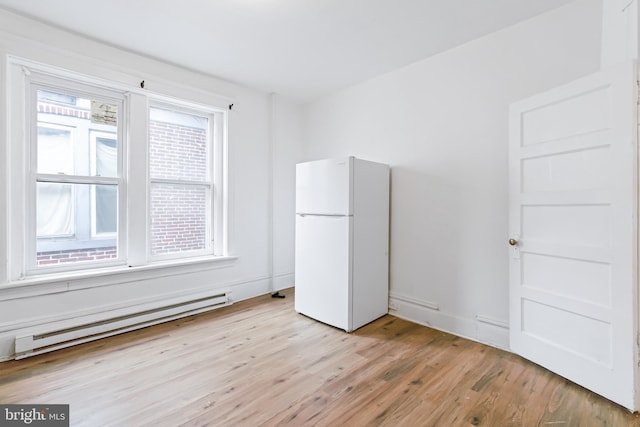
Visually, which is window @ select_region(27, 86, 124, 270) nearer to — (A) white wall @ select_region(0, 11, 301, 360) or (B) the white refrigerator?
(A) white wall @ select_region(0, 11, 301, 360)

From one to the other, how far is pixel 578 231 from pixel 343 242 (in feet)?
5.55

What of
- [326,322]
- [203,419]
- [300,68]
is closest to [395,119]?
[300,68]

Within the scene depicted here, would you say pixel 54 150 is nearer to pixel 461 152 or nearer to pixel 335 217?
pixel 335 217

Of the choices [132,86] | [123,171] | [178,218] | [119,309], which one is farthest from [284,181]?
[119,309]

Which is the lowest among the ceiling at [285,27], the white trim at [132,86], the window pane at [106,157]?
the window pane at [106,157]

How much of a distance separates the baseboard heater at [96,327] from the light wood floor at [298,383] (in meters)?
0.08

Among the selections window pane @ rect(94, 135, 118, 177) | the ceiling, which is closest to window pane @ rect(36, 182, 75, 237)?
window pane @ rect(94, 135, 118, 177)

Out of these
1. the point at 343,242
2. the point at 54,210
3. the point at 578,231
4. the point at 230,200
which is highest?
the point at 230,200

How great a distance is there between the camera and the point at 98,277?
8.46 ft

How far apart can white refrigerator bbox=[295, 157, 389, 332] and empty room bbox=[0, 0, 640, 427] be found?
28 mm

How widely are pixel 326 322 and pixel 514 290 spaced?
1640mm

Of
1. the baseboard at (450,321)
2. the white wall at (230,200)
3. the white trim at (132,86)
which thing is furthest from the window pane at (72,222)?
the baseboard at (450,321)

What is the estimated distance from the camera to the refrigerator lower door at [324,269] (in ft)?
8.96

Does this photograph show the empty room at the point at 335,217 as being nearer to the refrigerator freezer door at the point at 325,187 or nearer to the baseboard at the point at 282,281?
the refrigerator freezer door at the point at 325,187
